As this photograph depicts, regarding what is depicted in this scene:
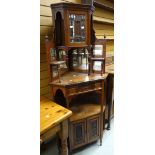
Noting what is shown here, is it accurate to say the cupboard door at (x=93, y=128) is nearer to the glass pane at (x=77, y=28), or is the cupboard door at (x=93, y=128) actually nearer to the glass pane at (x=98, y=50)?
the glass pane at (x=98, y=50)

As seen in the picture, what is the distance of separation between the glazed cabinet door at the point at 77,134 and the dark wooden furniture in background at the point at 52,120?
432 millimetres

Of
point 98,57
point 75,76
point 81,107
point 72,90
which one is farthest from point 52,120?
point 98,57

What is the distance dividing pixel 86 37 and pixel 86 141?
3.63 ft

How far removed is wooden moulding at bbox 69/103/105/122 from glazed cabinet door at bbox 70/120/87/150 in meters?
0.05

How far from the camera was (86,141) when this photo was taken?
211cm

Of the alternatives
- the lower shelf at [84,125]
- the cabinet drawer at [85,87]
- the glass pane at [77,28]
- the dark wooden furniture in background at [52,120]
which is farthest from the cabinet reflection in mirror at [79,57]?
the dark wooden furniture in background at [52,120]

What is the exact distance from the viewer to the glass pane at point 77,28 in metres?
1.97
